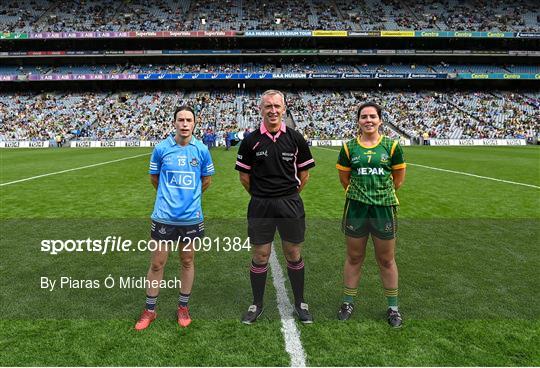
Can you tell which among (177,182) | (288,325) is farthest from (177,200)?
(288,325)

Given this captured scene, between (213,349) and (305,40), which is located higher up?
(305,40)

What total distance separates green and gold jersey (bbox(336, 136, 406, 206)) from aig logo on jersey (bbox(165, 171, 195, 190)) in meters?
1.52

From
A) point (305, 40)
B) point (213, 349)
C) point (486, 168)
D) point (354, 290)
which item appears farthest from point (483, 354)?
point (305, 40)

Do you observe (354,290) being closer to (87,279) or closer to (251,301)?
(251,301)

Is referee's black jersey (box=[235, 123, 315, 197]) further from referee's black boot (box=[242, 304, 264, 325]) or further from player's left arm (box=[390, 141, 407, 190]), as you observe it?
referee's black boot (box=[242, 304, 264, 325])

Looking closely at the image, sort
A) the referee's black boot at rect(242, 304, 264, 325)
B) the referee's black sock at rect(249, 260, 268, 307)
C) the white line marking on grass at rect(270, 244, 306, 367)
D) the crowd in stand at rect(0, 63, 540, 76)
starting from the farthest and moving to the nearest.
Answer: the crowd in stand at rect(0, 63, 540, 76) → the referee's black sock at rect(249, 260, 268, 307) → the referee's black boot at rect(242, 304, 264, 325) → the white line marking on grass at rect(270, 244, 306, 367)

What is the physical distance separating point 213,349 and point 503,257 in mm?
4471

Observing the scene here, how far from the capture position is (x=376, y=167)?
142 inches

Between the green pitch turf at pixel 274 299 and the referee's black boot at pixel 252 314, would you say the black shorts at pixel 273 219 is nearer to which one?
the referee's black boot at pixel 252 314

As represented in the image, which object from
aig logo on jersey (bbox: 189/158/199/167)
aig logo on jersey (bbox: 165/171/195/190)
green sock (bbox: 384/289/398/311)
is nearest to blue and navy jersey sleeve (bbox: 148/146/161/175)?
aig logo on jersey (bbox: 165/171/195/190)

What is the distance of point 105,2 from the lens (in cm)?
5759

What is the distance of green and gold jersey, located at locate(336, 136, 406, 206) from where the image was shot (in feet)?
11.8

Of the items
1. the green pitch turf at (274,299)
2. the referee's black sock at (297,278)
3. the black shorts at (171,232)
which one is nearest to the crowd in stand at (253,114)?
the green pitch turf at (274,299)

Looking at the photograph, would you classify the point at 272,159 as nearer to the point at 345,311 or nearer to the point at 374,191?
the point at 374,191
